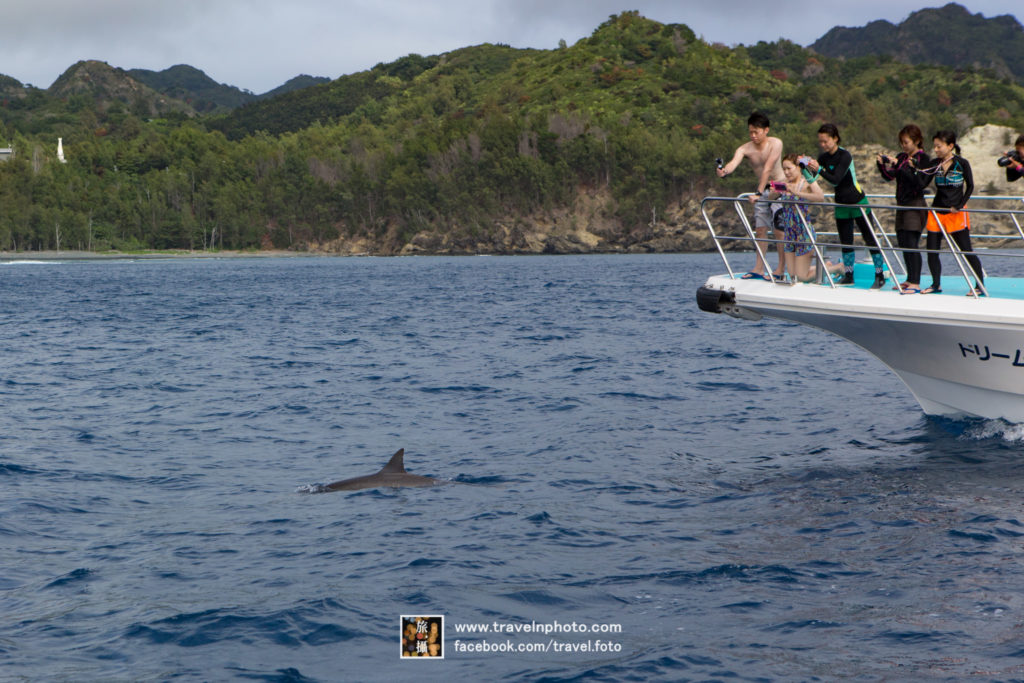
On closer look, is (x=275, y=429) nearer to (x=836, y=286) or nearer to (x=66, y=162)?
(x=836, y=286)

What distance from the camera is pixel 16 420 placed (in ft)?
51.4

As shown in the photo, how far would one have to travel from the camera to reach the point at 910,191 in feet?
34.8

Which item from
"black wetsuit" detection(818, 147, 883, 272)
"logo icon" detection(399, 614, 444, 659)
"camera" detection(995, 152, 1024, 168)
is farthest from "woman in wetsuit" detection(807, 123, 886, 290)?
"logo icon" detection(399, 614, 444, 659)

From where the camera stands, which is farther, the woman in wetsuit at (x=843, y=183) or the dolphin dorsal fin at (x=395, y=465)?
the dolphin dorsal fin at (x=395, y=465)

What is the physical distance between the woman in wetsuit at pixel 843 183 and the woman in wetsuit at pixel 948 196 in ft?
1.94

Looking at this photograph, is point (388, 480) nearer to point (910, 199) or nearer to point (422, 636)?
point (422, 636)

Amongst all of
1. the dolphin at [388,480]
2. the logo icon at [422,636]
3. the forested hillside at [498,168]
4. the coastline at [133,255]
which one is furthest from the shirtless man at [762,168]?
the coastline at [133,255]

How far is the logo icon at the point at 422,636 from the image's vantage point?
6720 millimetres

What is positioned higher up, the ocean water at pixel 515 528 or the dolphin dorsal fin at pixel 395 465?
the dolphin dorsal fin at pixel 395 465

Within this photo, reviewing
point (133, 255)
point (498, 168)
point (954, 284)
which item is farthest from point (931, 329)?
point (133, 255)

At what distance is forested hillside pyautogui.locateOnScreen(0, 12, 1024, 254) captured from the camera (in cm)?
12938

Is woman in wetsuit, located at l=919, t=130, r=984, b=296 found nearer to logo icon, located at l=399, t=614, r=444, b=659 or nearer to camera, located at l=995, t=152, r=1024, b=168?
camera, located at l=995, t=152, r=1024, b=168

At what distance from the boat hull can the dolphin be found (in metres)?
3.92

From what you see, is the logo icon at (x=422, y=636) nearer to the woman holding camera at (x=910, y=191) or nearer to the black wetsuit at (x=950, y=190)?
the black wetsuit at (x=950, y=190)
